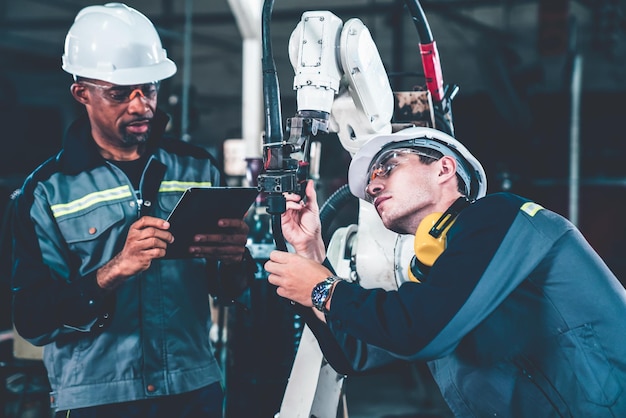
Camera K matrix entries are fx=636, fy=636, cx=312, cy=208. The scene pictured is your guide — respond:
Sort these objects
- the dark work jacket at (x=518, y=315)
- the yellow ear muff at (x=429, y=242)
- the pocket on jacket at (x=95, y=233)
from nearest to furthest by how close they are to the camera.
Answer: the dark work jacket at (x=518, y=315) < the yellow ear muff at (x=429, y=242) < the pocket on jacket at (x=95, y=233)

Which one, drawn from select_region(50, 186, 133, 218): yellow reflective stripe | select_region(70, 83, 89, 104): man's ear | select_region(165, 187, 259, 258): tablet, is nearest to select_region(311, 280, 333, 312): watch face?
select_region(165, 187, 259, 258): tablet

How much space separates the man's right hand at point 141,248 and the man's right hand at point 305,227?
321 millimetres

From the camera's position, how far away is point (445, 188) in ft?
5.43

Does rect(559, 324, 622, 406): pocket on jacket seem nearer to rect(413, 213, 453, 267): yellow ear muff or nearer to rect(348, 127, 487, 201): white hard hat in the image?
rect(413, 213, 453, 267): yellow ear muff

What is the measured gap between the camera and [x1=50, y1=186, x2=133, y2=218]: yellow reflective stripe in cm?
186

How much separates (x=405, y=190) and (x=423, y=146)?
0.13 metres

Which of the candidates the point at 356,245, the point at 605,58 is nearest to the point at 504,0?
the point at 605,58

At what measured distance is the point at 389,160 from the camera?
1.71 m

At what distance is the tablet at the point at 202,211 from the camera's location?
5.54ft

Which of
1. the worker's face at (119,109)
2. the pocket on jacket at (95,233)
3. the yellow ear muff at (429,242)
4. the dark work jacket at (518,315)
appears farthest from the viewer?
the worker's face at (119,109)

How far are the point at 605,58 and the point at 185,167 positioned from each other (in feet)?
27.7

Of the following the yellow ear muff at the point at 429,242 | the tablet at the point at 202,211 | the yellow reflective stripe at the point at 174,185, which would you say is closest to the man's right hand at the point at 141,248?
the tablet at the point at 202,211

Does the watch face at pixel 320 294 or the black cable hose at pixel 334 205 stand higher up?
the black cable hose at pixel 334 205

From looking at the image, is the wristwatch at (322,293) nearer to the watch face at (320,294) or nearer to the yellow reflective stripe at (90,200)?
the watch face at (320,294)
